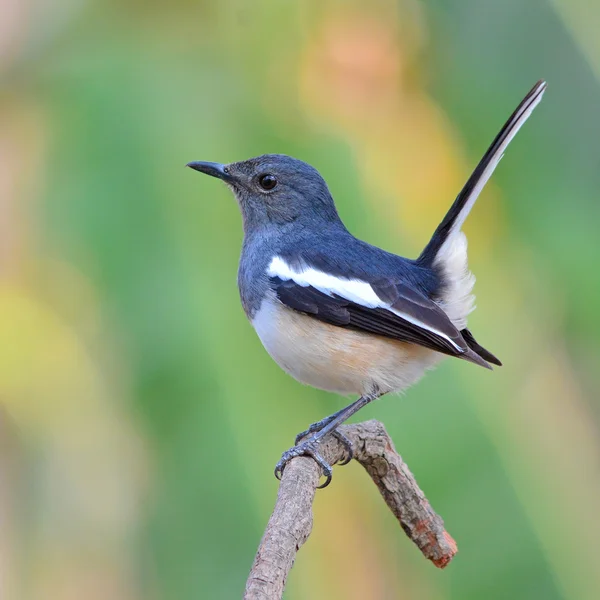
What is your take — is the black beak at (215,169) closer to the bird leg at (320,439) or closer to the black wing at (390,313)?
the black wing at (390,313)

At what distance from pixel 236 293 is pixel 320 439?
0.71 m

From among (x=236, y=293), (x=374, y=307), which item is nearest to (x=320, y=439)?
(x=374, y=307)

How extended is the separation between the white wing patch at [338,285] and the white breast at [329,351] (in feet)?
0.24

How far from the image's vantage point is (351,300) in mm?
1987

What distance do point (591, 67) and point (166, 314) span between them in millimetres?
1505

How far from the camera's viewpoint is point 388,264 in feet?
6.86

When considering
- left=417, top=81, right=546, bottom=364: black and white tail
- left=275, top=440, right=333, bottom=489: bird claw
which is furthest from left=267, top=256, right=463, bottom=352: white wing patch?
left=275, top=440, right=333, bottom=489: bird claw

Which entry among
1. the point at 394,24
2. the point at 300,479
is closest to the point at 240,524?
the point at 300,479

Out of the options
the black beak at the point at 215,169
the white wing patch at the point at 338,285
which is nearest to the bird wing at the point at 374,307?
the white wing patch at the point at 338,285

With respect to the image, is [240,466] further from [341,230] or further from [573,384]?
[573,384]

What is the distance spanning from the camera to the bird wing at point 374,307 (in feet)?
6.26

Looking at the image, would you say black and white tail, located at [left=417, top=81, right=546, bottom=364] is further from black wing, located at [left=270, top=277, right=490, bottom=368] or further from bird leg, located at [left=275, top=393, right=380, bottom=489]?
bird leg, located at [left=275, top=393, right=380, bottom=489]

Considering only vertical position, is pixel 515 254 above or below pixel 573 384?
above

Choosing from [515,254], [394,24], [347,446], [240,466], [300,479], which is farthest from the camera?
[394,24]
